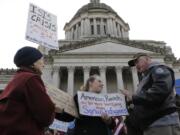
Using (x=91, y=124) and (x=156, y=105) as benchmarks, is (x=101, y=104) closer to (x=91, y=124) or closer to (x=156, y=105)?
(x=91, y=124)

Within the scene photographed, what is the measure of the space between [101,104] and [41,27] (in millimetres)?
2906

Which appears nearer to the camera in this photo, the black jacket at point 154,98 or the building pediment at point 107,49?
the black jacket at point 154,98

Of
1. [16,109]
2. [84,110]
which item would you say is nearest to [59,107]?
[84,110]

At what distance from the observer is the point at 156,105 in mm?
3949

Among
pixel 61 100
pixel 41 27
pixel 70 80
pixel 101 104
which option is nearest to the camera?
pixel 61 100

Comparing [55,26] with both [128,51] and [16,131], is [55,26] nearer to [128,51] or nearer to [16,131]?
[16,131]

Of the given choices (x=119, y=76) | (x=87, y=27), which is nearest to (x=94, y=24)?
(x=87, y=27)

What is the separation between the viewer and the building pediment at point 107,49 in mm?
28586

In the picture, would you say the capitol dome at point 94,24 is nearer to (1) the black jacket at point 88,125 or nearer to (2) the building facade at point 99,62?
(2) the building facade at point 99,62

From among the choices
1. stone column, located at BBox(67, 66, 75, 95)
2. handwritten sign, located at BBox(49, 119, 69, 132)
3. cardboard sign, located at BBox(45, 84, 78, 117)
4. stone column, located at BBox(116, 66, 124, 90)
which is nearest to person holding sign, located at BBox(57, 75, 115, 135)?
cardboard sign, located at BBox(45, 84, 78, 117)

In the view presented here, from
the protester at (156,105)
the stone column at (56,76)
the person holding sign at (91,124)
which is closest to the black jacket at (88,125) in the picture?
the person holding sign at (91,124)

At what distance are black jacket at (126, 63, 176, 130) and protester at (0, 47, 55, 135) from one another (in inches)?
68.4

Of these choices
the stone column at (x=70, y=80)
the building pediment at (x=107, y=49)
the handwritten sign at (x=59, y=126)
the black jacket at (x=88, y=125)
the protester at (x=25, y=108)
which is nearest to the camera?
the protester at (x=25, y=108)

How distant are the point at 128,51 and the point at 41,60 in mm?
26309
